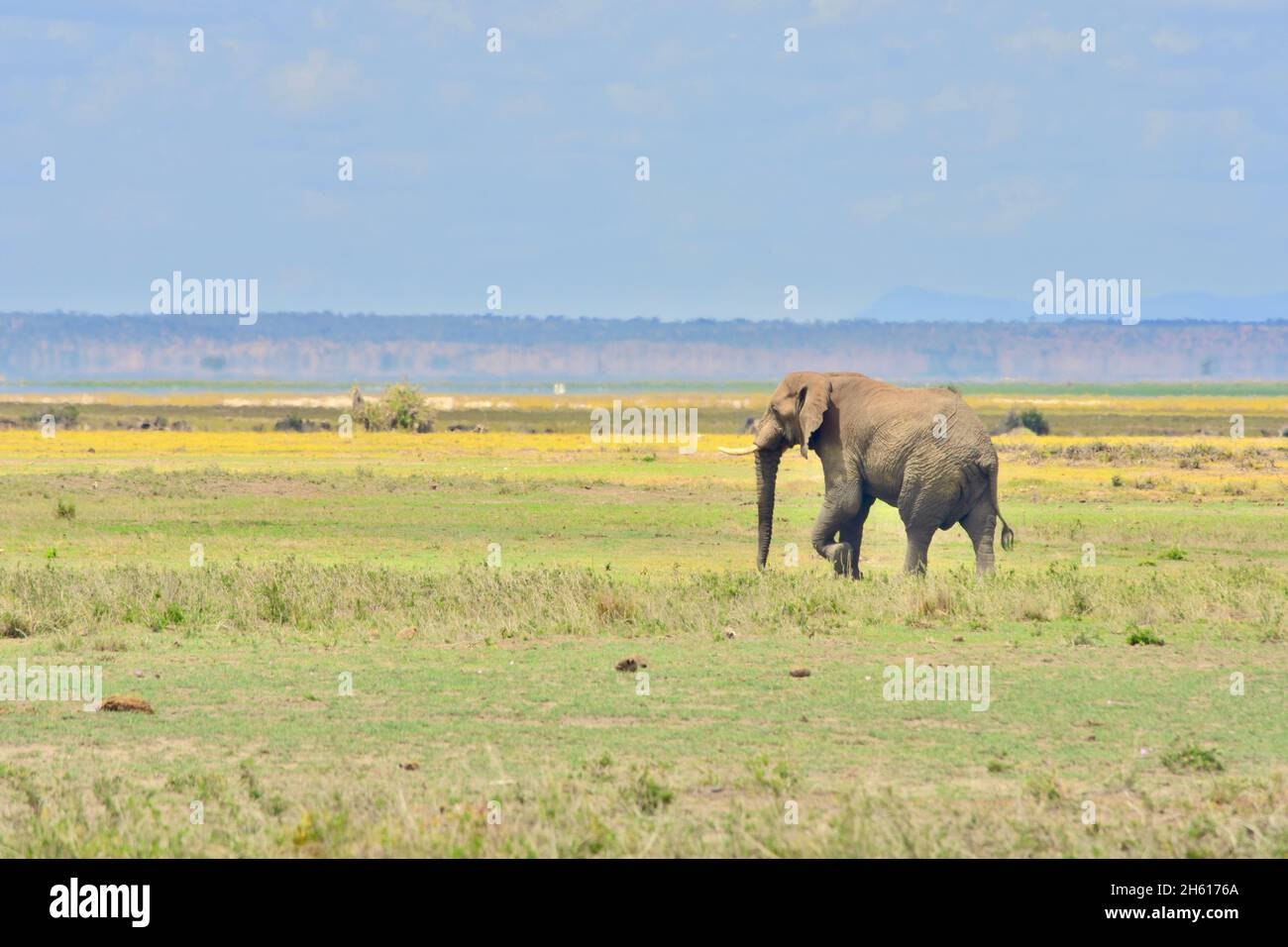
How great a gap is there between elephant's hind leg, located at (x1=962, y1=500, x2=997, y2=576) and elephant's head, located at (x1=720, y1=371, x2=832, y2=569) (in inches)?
94.9

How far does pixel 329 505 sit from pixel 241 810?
2549cm

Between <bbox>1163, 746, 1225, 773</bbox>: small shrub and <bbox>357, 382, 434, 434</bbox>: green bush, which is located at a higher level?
<bbox>357, 382, 434, 434</bbox>: green bush

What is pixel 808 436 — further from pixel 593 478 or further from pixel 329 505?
pixel 593 478

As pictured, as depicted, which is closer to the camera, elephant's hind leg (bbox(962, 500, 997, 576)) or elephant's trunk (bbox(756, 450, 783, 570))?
elephant's hind leg (bbox(962, 500, 997, 576))

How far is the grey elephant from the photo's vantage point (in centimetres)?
2034

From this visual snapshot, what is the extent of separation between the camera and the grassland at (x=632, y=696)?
362 inches

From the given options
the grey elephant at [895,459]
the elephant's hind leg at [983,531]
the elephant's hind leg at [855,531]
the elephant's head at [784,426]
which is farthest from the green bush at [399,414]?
the elephant's hind leg at [983,531]

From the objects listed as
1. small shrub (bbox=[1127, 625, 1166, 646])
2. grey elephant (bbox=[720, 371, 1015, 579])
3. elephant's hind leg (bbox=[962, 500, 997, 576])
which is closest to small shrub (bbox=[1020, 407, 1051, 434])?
grey elephant (bbox=[720, 371, 1015, 579])

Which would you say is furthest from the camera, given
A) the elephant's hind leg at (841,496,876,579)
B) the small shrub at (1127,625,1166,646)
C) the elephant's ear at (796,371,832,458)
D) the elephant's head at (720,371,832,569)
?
the elephant's head at (720,371,832,569)

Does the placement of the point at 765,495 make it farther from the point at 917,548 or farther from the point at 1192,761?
the point at 1192,761

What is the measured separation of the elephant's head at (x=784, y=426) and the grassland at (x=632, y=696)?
3.93 feet

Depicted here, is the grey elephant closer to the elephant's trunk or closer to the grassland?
the elephant's trunk
